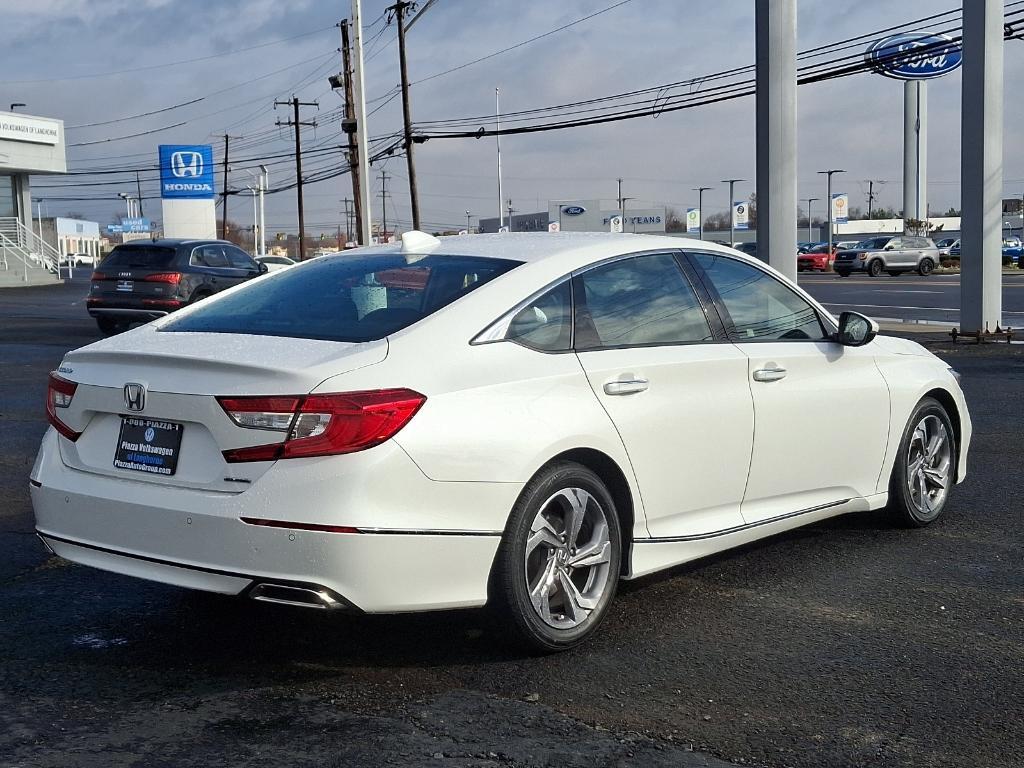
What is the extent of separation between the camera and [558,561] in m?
4.37

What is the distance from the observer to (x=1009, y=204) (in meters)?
131

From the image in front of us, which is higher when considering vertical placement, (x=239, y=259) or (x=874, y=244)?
(x=874, y=244)

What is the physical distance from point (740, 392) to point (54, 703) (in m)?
2.91

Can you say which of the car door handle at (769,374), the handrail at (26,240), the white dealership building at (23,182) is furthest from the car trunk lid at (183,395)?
the handrail at (26,240)

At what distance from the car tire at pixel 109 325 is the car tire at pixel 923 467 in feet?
53.1

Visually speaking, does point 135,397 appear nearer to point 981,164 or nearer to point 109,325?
point 981,164

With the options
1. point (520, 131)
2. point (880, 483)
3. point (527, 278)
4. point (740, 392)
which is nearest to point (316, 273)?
point (527, 278)

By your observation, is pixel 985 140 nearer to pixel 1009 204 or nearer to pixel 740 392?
pixel 740 392

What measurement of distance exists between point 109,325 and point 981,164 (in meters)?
14.2

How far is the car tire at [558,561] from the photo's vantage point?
13.6 feet

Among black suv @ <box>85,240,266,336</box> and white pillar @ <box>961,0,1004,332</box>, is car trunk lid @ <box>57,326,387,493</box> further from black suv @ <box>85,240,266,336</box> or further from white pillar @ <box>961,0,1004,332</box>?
white pillar @ <box>961,0,1004,332</box>

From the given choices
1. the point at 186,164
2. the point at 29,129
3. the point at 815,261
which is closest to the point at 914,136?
the point at 815,261

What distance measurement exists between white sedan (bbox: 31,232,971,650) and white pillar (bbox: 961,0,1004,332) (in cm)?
1300

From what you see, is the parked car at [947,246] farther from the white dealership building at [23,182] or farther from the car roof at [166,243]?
the car roof at [166,243]
